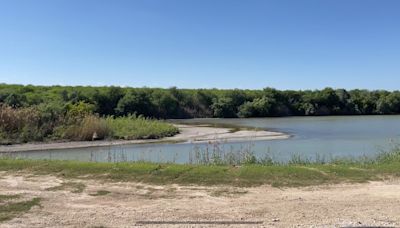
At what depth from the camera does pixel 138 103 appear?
278 ft

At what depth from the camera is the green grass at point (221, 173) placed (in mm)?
11781

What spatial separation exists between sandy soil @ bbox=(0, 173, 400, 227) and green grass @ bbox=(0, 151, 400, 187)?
57 cm

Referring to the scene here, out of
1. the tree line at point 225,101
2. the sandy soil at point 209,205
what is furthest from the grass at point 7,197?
the tree line at point 225,101

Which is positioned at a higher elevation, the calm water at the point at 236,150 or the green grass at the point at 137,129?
the green grass at the point at 137,129

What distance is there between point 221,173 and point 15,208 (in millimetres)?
5130

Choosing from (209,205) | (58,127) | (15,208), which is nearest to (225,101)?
(58,127)

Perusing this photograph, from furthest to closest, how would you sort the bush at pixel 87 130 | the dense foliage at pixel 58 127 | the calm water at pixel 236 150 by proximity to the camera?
1. the bush at pixel 87 130
2. the dense foliage at pixel 58 127
3. the calm water at pixel 236 150

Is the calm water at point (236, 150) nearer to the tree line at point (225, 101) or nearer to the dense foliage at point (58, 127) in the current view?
the dense foliage at point (58, 127)

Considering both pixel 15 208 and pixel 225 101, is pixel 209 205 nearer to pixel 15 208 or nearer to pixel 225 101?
pixel 15 208

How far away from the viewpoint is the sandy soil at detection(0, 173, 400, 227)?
8.08 meters

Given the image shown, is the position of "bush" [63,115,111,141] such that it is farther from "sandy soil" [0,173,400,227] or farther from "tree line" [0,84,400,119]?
"tree line" [0,84,400,119]

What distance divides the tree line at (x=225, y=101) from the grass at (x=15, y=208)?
230 feet

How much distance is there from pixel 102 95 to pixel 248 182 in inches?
2927

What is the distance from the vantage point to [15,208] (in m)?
9.09
